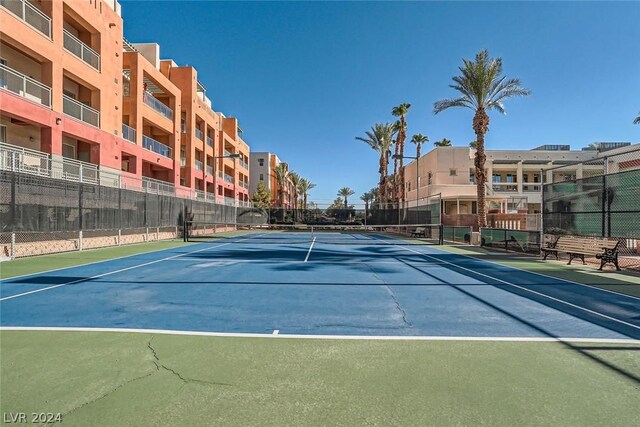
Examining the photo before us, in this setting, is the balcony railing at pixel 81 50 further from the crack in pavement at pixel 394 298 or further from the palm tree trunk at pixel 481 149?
the palm tree trunk at pixel 481 149

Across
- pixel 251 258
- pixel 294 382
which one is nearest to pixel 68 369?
pixel 294 382

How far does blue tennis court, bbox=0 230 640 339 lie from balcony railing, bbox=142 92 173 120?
22460 millimetres

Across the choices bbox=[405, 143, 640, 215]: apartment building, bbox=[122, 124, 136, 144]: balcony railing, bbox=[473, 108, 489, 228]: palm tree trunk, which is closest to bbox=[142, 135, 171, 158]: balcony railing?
bbox=[122, 124, 136, 144]: balcony railing

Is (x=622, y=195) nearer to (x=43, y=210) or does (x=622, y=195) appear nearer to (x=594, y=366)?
(x=594, y=366)

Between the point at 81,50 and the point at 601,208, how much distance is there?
1127 inches

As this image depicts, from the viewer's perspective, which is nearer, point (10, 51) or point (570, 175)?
point (10, 51)

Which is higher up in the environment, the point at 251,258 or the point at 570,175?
the point at 570,175

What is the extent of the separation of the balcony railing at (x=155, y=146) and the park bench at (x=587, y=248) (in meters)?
29.9

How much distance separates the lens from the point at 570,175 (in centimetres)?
5353

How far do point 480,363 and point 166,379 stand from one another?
3.70m

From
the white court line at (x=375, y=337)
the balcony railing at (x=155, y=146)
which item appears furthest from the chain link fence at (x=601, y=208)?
the balcony railing at (x=155, y=146)

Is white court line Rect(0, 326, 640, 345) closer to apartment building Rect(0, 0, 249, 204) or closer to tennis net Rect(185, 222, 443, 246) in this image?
apartment building Rect(0, 0, 249, 204)

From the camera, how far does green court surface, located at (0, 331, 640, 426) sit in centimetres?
309

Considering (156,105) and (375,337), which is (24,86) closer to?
(156,105)
